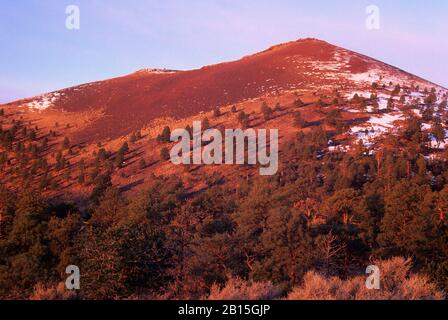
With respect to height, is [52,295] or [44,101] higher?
[44,101]

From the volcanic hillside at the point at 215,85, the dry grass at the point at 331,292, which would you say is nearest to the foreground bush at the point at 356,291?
the dry grass at the point at 331,292

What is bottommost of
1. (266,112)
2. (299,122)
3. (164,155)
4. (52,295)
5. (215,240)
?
(215,240)

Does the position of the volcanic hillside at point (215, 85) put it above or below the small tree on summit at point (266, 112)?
above

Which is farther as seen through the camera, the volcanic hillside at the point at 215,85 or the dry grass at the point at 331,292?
the volcanic hillside at the point at 215,85

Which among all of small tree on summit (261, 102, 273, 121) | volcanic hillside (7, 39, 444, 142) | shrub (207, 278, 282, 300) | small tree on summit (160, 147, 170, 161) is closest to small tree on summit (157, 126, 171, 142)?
small tree on summit (160, 147, 170, 161)

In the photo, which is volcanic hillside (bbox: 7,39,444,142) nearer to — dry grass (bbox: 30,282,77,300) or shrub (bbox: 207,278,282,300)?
dry grass (bbox: 30,282,77,300)

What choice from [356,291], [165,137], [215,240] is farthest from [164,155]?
[356,291]

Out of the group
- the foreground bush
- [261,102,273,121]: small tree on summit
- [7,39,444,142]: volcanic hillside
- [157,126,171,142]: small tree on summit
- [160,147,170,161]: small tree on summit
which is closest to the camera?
the foreground bush

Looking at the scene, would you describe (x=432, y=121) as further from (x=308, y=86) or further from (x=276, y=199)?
(x=276, y=199)

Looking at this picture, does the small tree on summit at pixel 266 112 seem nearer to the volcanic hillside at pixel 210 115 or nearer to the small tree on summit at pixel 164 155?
the volcanic hillside at pixel 210 115

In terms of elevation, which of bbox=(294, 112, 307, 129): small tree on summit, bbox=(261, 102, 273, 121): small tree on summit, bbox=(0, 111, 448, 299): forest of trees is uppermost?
bbox=(261, 102, 273, 121): small tree on summit

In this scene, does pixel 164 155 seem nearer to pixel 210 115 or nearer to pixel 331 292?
pixel 210 115

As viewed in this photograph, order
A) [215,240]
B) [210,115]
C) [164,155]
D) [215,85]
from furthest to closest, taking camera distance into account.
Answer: [215,85], [210,115], [164,155], [215,240]

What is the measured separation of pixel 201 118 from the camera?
53.9 m
